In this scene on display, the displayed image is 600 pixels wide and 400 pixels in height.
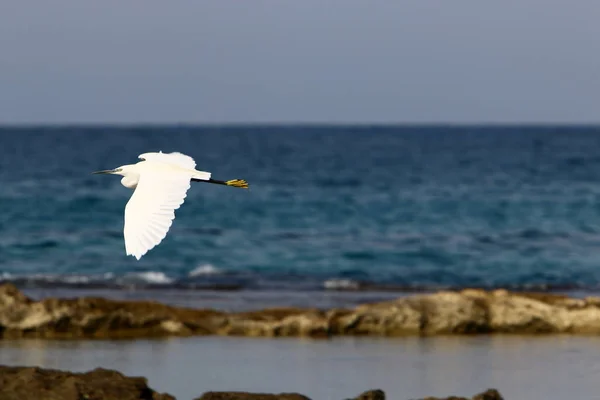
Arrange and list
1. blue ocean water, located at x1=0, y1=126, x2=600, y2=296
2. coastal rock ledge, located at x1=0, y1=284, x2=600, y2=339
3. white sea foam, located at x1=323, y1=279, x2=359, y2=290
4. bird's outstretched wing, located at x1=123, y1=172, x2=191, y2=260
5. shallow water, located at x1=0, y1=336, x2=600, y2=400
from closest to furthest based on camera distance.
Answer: bird's outstretched wing, located at x1=123, y1=172, x2=191, y2=260
shallow water, located at x1=0, y1=336, x2=600, y2=400
coastal rock ledge, located at x1=0, y1=284, x2=600, y2=339
white sea foam, located at x1=323, y1=279, x2=359, y2=290
blue ocean water, located at x1=0, y1=126, x2=600, y2=296

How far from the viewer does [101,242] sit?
20.2 metres

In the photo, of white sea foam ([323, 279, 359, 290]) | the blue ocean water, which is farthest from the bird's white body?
the blue ocean water

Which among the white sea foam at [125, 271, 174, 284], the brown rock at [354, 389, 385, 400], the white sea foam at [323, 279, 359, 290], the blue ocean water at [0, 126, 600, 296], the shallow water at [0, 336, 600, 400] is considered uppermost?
the blue ocean water at [0, 126, 600, 296]

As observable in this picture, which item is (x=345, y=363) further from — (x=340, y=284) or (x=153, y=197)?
(x=340, y=284)

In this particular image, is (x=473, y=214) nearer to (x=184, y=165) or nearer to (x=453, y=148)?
(x=184, y=165)

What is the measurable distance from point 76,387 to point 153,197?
1226mm

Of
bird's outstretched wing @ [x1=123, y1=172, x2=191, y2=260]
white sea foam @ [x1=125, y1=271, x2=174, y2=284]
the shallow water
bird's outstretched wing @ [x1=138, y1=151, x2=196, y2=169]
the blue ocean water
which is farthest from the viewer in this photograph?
the blue ocean water

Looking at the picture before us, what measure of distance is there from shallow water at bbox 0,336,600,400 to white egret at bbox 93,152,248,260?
1.58 metres

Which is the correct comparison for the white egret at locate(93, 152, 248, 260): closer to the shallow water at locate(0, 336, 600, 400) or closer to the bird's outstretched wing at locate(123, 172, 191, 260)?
the bird's outstretched wing at locate(123, 172, 191, 260)

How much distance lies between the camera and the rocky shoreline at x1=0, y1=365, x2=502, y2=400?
6012 mm

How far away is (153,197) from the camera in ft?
22.1

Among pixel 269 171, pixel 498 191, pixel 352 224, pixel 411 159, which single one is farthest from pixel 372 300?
pixel 411 159

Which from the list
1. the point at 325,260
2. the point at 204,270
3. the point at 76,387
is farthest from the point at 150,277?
the point at 76,387

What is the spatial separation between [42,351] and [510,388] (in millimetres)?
3760
